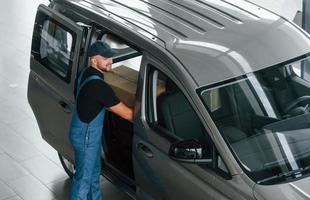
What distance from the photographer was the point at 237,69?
4.15m

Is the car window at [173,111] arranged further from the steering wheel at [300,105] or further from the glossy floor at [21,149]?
the glossy floor at [21,149]

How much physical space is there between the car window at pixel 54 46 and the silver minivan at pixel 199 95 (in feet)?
0.06

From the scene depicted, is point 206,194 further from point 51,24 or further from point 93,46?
point 51,24

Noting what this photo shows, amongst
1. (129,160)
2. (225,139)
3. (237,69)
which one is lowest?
(129,160)

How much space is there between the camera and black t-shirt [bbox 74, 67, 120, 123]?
4.53 m

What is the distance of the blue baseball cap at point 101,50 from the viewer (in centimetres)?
459

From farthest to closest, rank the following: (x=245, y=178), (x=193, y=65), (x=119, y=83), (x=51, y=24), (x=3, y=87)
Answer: (x=3, y=87), (x=51, y=24), (x=119, y=83), (x=193, y=65), (x=245, y=178)

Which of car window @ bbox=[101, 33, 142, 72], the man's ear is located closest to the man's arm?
the man's ear

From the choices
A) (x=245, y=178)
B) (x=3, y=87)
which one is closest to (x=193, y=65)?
(x=245, y=178)

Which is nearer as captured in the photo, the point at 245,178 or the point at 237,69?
the point at 245,178

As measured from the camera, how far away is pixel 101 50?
15.0ft

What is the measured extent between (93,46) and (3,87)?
11.4ft

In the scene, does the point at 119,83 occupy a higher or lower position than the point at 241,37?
lower

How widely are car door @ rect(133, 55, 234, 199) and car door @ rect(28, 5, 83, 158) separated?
0.88 metres
